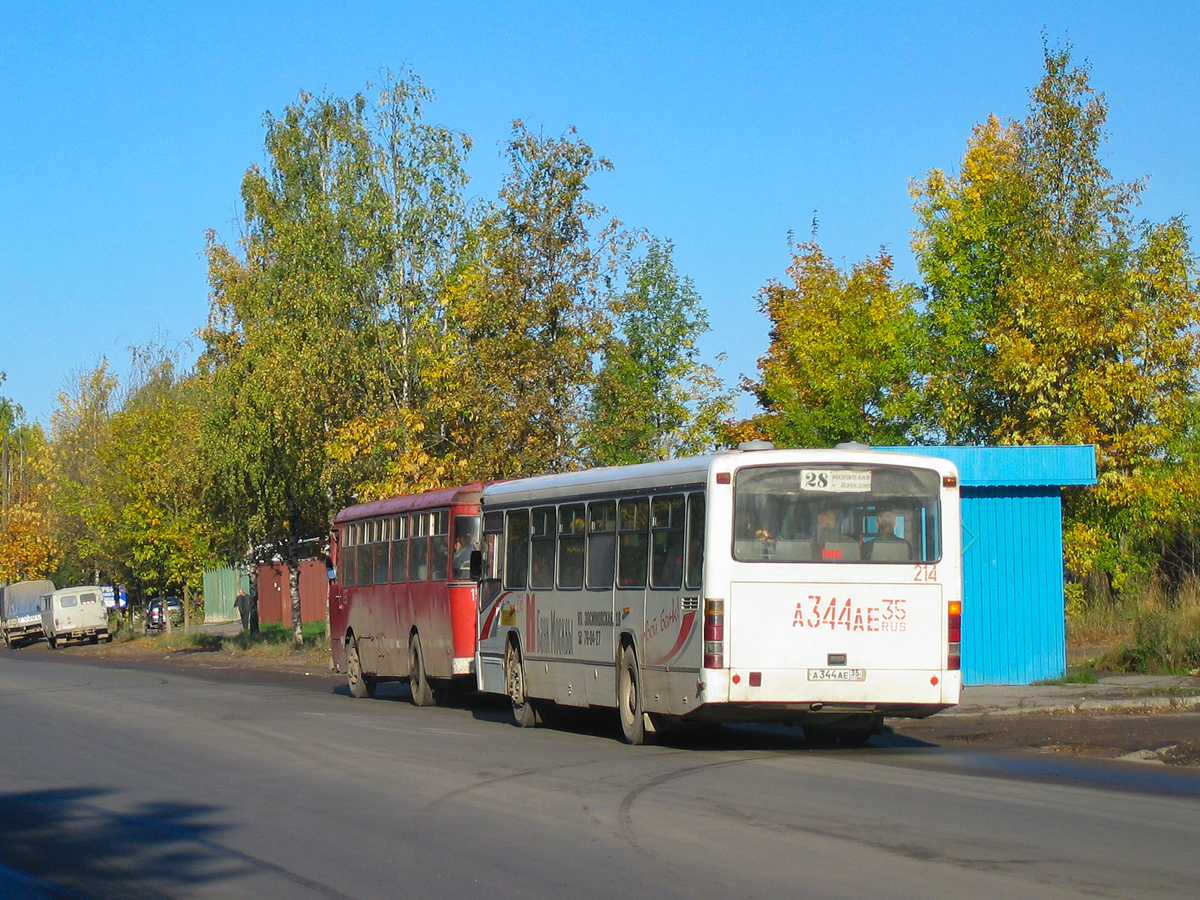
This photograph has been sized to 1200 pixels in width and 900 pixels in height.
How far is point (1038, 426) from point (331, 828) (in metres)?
26.2

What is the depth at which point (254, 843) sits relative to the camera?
954 cm

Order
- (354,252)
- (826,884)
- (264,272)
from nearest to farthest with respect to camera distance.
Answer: (826,884), (354,252), (264,272)

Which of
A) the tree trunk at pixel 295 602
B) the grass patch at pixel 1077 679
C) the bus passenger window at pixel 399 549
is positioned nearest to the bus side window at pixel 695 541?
the grass patch at pixel 1077 679

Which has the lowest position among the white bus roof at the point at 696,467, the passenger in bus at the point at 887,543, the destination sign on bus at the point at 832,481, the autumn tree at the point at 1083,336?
the passenger in bus at the point at 887,543

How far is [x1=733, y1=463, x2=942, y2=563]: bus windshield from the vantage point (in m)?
14.3

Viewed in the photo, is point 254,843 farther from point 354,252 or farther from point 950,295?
point 950,295

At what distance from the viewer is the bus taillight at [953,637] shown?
47.3 feet

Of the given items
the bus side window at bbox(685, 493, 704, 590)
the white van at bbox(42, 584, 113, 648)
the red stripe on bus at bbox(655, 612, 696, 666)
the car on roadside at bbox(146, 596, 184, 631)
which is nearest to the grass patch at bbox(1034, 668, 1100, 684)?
the red stripe on bus at bbox(655, 612, 696, 666)

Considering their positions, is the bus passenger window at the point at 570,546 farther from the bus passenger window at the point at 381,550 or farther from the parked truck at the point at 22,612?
the parked truck at the point at 22,612

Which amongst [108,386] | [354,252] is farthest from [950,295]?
[108,386]

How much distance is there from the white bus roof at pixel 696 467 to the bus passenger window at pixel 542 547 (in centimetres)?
28

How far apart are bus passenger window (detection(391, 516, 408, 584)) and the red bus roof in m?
0.21

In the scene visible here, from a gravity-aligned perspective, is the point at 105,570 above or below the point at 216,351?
below

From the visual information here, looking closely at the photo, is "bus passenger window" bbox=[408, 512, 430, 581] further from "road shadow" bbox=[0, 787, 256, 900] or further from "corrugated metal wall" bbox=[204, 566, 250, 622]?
"corrugated metal wall" bbox=[204, 566, 250, 622]
